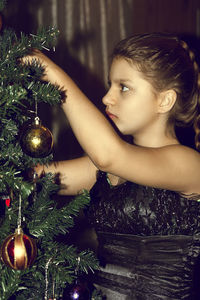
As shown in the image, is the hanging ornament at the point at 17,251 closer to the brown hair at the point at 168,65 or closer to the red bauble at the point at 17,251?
the red bauble at the point at 17,251

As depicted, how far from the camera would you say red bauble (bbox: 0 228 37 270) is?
0.71 m

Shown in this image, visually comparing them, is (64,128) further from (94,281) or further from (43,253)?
(43,253)

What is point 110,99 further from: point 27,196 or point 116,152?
point 27,196

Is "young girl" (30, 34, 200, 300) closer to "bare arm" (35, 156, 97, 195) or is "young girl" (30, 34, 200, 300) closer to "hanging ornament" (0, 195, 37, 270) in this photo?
"bare arm" (35, 156, 97, 195)

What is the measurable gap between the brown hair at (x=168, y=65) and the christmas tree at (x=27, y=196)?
1.17ft

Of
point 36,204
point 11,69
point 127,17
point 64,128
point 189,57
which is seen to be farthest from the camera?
point 127,17

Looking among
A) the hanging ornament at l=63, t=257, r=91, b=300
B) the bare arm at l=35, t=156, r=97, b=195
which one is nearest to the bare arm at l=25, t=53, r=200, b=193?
the hanging ornament at l=63, t=257, r=91, b=300

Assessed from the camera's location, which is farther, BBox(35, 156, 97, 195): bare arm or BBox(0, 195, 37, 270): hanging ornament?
BBox(35, 156, 97, 195): bare arm

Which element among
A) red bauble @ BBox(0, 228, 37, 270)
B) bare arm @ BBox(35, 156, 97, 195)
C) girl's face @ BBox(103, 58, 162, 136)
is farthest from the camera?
bare arm @ BBox(35, 156, 97, 195)

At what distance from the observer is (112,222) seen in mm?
1153

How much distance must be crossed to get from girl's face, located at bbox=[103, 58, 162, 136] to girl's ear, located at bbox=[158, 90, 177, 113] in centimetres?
2

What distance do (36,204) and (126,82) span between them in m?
0.43

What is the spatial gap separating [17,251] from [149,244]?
502mm

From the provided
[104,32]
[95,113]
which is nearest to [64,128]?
[104,32]
